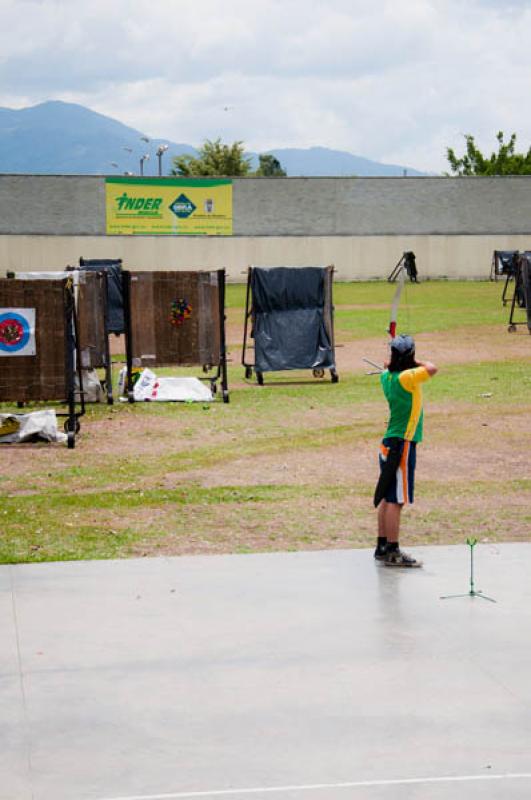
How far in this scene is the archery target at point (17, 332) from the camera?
14734mm

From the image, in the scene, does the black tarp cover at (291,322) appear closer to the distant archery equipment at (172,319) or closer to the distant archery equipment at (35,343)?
the distant archery equipment at (172,319)

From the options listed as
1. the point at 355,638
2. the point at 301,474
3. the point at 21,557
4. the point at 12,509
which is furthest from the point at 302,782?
the point at 301,474

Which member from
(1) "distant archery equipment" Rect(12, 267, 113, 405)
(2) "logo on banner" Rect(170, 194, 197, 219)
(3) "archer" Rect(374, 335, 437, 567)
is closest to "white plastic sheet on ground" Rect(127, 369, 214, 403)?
(1) "distant archery equipment" Rect(12, 267, 113, 405)

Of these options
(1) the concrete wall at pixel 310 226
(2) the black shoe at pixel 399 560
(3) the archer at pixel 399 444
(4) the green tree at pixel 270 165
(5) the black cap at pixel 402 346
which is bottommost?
(2) the black shoe at pixel 399 560

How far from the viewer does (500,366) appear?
22.5 metres

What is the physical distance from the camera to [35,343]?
1479cm

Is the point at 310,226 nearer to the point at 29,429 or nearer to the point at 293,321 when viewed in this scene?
the point at 293,321

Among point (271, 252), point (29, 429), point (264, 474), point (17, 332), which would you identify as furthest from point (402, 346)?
point (271, 252)

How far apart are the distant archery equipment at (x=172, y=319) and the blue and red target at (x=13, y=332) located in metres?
3.99

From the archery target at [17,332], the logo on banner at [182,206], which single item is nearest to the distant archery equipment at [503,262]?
the logo on banner at [182,206]

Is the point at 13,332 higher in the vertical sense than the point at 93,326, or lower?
higher

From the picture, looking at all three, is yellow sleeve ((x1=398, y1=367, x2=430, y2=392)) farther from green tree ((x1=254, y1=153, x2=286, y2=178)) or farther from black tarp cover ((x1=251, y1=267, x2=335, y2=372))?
green tree ((x1=254, y1=153, x2=286, y2=178))

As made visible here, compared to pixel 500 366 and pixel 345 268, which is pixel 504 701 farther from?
pixel 345 268

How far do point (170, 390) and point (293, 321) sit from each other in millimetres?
2999
